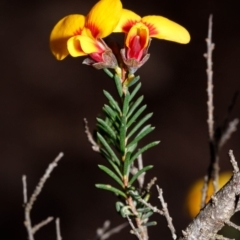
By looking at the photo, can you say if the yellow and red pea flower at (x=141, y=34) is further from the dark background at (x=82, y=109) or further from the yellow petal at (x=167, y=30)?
the dark background at (x=82, y=109)

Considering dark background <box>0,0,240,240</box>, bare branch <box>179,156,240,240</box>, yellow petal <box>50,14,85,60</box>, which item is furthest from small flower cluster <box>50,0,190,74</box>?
dark background <box>0,0,240,240</box>

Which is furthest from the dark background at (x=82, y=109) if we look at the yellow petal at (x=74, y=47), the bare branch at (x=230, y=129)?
the yellow petal at (x=74, y=47)

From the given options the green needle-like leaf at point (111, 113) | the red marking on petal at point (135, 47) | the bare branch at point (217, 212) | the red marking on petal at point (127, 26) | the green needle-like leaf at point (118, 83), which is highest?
the red marking on petal at point (127, 26)

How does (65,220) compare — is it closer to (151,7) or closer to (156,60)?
(156,60)

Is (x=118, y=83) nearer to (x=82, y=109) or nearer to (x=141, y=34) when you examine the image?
(x=141, y=34)

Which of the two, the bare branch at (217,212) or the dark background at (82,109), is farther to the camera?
the dark background at (82,109)

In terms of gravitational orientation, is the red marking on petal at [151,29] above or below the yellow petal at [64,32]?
below

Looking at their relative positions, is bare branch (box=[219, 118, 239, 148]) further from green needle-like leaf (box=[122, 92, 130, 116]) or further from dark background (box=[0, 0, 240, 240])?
dark background (box=[0, 0, 240, 240])

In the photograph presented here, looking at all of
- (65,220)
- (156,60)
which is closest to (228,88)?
(156,60)
